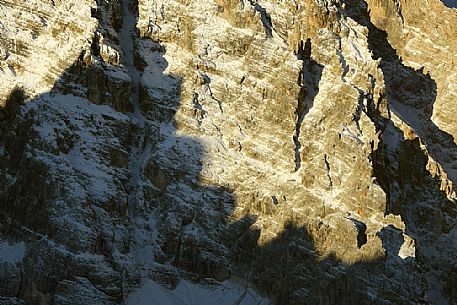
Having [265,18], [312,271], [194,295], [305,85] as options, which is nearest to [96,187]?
[194,295]

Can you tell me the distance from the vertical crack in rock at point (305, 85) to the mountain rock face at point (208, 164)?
1.05 feet

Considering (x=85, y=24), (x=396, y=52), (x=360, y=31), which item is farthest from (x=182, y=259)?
(x=396, y=52)

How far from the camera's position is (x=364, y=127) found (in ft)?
384

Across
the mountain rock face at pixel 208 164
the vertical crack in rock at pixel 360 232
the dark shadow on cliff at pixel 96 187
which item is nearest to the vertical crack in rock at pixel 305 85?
the mountain rock face at pixel 208 164

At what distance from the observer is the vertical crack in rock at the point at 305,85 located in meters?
116

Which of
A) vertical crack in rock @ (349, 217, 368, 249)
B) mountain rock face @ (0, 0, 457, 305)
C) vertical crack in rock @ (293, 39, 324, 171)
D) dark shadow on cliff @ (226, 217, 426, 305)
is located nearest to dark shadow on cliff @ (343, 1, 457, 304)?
mountain rock face @ (0, 0, 457, 305)

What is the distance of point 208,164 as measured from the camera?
11438cm

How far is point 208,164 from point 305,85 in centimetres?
1628

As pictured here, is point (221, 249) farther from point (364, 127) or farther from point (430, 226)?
point (430, 226)

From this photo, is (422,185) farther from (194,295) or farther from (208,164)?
(194,295)

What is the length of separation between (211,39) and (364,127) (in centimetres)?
2115

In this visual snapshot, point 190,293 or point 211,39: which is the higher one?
point 211,39

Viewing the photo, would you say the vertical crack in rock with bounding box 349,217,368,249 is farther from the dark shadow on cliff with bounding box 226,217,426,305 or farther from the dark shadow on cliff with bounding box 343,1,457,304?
the dark shadow on cliff with bounding box 343,1,457,304

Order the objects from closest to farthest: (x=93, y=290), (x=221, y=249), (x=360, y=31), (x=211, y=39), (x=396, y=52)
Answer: (x=93, y=290) → (x=221, y=249) → (x=211, y=39) → (x=360, y=31) → (x=396, y=52)
